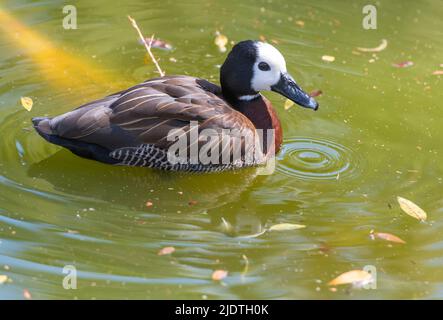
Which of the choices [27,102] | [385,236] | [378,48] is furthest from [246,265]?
[378,48]

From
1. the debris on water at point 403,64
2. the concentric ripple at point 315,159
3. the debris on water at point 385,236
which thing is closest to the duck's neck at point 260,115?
the concentric ripple at point 315,159

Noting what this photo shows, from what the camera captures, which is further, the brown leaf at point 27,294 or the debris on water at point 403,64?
the debris on water at point 403,64

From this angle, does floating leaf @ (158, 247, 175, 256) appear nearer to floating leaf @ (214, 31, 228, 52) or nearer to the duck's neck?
the duck's neck

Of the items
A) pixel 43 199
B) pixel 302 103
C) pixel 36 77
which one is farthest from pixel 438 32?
pixel 43 199

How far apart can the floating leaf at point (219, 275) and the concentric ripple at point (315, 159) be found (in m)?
1.57

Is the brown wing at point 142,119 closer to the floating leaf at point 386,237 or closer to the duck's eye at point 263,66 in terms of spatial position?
the duck's eye at point 263,66

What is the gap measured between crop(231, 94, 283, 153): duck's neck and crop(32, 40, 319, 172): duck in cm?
8

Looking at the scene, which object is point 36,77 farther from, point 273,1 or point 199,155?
point 273,1

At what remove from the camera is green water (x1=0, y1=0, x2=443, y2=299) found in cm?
559

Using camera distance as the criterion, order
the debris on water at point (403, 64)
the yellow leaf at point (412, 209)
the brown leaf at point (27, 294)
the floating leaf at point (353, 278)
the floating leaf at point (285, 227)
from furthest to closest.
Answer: the debris on water at point (403, 64)
the yellow leaf at point (412, 209)
the floating leaf at point (285, 227)
the floating leaf at point (353, 278)
the brown leaf at point (27, 294)

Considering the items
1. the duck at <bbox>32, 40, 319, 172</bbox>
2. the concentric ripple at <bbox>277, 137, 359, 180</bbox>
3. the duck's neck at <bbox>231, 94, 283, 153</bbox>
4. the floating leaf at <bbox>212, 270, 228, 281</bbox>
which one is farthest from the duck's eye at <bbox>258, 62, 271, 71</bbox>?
the floating leaf at <bbox>212, 270, 228, 281</bbox>

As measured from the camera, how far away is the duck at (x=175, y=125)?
6.71 metres

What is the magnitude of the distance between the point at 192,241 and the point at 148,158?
116 cm

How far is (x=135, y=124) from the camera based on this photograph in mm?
6734
